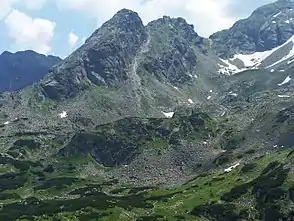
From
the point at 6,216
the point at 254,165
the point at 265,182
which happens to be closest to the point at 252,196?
the point at 265,182

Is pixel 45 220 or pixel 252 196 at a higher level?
pixel 45 220

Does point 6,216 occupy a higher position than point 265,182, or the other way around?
point 6,216

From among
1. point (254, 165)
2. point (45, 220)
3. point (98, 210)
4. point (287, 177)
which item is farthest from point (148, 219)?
point (254, 165)

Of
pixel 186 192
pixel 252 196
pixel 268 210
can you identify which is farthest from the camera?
pixel 186 192

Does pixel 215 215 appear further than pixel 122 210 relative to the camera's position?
No

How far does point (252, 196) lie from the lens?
6122 inches

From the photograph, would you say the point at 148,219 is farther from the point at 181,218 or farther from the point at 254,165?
the point at 254,165

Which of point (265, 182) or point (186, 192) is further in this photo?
point (186, 192)

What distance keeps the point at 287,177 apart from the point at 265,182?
6.75 m

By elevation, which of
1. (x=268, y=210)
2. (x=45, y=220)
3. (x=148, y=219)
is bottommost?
(x=268, y=210)

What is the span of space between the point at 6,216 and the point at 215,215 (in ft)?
212

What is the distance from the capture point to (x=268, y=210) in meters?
142

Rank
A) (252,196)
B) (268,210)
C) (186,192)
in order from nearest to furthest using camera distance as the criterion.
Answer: (268,210), (252,196), (186,192)

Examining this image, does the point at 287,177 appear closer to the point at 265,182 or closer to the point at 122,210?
the point at 265,182
